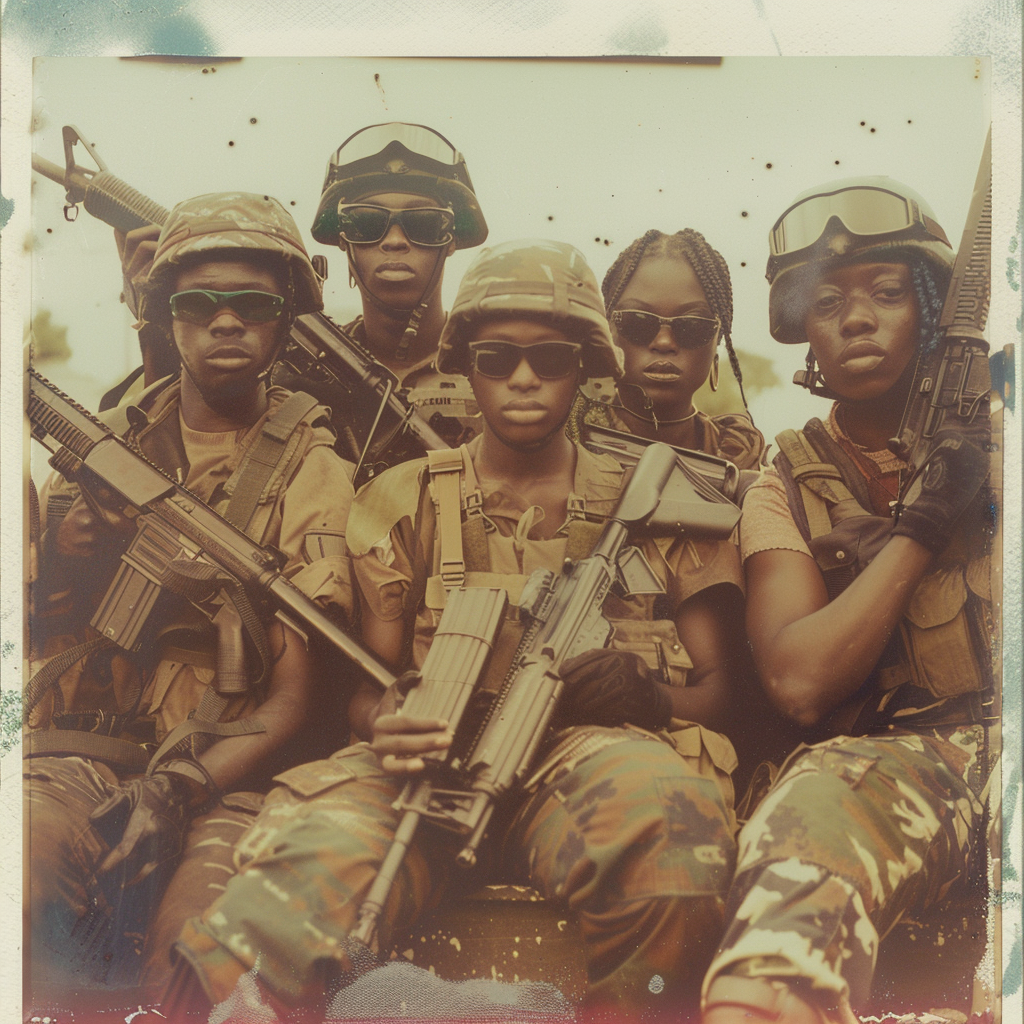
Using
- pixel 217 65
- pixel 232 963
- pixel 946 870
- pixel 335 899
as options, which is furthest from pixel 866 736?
pixel 217 65

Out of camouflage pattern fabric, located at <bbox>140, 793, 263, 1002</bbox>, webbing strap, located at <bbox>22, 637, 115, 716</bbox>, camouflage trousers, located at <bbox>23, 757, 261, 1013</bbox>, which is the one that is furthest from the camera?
webbing strap, located at <bbox>22, 637, 115, 716</bbox>

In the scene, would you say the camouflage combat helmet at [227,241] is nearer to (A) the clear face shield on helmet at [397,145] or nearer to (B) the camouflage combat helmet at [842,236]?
(A) the clear face shield on helmet at [397,145]

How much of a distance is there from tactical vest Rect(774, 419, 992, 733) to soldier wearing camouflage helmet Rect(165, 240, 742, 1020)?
0.36 meters

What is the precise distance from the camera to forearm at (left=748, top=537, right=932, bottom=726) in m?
3.60

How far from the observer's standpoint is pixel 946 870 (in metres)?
3.45

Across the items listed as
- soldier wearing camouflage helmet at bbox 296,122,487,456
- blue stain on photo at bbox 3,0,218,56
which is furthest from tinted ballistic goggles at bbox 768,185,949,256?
blue stain on photo at bbox 3,0,218,56

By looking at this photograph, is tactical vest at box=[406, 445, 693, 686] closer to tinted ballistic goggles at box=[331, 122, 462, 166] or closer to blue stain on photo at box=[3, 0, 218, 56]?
tinted ballistic goggles at box=[331, 122, 462, 166]

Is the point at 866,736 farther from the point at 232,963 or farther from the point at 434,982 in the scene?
the point at 232,963

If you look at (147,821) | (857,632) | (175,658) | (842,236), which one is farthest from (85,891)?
(842,236)

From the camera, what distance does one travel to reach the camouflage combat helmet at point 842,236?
386cm

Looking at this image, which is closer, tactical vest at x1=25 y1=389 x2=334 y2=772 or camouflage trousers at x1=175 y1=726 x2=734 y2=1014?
camouflage trousers at x1=175 y1=726 x2=734 y2=1014

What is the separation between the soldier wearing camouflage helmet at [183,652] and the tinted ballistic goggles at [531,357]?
2.30 ft

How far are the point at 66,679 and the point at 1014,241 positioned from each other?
3.92 m

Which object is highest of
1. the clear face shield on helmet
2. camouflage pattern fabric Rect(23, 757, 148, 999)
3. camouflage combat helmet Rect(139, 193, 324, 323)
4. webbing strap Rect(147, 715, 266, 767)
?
the clear face shield on helmet
